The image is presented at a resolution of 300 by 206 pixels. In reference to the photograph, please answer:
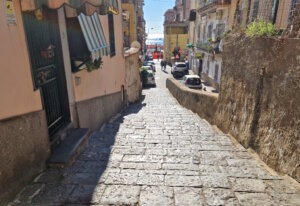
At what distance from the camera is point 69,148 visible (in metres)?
4.39

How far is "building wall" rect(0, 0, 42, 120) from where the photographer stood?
303 centimetres

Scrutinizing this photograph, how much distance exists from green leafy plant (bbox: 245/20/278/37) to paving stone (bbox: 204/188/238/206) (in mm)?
3504

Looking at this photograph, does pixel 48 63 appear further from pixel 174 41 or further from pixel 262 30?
pixel 174 41

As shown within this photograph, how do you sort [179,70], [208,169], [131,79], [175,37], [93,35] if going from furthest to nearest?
[175,37] < [179,70] < [131,79] < [93,35] < [208,169]

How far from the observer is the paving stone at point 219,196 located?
303cm

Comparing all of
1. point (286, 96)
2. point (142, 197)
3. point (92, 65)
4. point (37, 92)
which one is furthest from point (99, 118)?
point (286, 96)

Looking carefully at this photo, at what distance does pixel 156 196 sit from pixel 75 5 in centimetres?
366

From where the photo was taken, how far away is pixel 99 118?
7.75m

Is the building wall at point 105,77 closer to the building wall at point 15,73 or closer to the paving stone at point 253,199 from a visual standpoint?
the building wall at point 15,73

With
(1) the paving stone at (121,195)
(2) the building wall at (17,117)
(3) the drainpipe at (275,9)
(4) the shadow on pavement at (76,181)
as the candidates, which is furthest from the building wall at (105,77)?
(3) the drainpipe at (275,9)

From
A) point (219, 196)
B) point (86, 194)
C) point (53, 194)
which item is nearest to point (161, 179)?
point (219, 196)

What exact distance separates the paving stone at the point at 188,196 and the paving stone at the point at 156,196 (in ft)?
0.30

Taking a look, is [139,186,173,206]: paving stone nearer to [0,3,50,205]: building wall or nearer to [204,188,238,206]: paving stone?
[204,188,238,206]: paving stone

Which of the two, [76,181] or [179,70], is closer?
[76,181]
